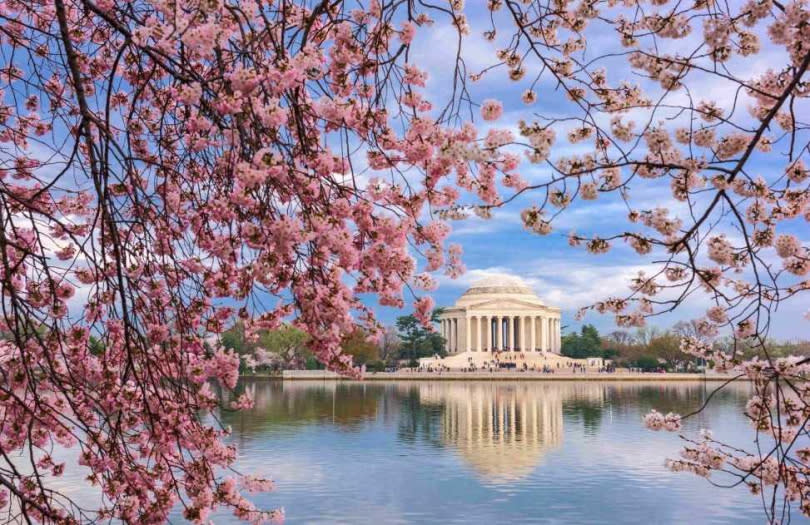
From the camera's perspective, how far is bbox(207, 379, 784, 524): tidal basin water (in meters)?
16.3

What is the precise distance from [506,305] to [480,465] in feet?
265

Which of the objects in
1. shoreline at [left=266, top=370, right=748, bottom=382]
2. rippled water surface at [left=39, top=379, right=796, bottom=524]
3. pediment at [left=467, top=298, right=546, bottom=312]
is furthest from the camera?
pediment at [left=467, top=298, right=546, bottom=312]

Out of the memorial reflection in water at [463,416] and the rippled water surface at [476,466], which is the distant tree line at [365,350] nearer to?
the memorial reflection in water at [463,416]

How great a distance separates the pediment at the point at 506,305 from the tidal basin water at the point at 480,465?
6217 cm

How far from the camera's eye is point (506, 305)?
10188 centimetres

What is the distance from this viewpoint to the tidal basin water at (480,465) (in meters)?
16.3

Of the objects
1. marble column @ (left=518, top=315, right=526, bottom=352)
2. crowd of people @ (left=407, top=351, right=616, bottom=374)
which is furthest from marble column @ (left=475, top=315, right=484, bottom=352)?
crowd of people @ (left=407, top=351, right=616, bottom=374)

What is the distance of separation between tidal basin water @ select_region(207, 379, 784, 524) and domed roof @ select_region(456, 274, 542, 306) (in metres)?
64.2

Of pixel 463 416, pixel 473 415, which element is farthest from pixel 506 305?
pixel 463 416

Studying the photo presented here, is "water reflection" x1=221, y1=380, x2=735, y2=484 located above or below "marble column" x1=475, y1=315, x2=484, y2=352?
below

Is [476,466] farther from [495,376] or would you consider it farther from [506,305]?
[506,305]

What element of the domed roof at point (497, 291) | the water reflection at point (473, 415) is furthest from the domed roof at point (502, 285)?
the water reflection at point (473, 415)

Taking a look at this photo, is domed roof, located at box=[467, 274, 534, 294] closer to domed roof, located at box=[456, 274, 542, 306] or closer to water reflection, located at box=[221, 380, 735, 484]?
domed roof, located at box=[456, 274, 542, 306]

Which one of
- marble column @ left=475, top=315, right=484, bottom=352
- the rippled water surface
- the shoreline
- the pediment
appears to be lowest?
the rippled water surface
